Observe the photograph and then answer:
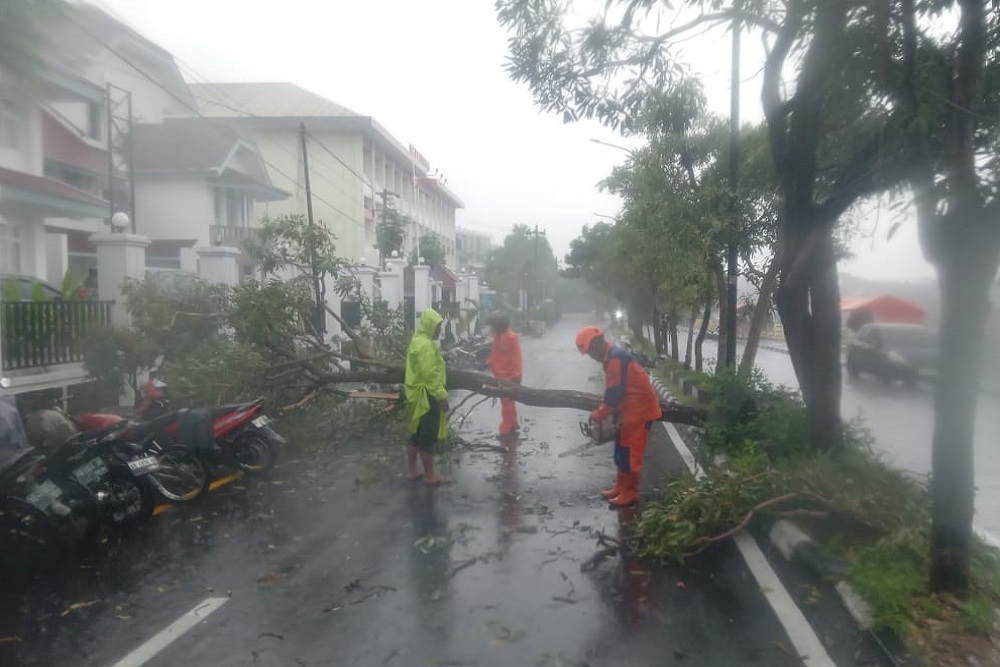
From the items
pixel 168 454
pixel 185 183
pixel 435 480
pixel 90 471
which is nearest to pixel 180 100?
pixel 185 183

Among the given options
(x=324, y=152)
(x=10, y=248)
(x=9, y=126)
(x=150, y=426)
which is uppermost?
(x=324, y=152)

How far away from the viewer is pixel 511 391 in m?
10.9

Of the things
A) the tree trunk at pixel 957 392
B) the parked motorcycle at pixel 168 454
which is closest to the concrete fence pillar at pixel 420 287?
the parked motorcycle at pixel 168 454

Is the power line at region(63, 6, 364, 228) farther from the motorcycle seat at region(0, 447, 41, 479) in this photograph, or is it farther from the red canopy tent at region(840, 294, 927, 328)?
the red canopy tent at region(840, 294, 927, 328)

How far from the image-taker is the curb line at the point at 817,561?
5.49 m

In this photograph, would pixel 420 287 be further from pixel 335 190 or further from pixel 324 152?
pixel 324 152

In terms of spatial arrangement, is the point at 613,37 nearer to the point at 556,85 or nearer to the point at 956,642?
the point at 556,85

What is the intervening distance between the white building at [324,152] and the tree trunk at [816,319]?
1993 centimetres

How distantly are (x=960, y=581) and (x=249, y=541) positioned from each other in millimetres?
5142

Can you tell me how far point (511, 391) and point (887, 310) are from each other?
18.4 ft

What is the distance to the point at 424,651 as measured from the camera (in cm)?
501

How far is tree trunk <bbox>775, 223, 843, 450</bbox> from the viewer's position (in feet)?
28.2

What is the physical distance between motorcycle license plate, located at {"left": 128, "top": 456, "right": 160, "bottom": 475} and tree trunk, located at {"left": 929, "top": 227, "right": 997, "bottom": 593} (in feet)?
19.3

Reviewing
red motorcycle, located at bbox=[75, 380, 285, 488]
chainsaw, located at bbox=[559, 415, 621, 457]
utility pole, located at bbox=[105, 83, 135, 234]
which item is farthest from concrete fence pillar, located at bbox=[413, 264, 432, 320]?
chainsaw, located at bbox=[559, 415, 621, 457]
